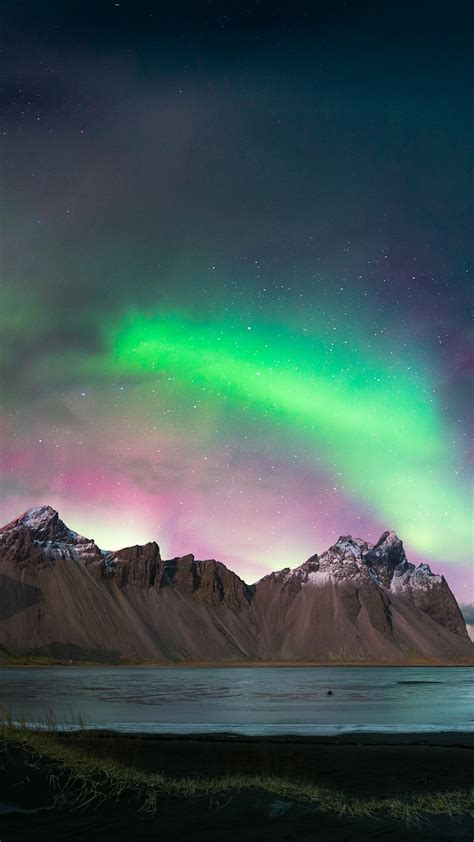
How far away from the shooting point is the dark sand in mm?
12922

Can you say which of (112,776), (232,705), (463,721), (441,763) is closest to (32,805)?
(112,776)

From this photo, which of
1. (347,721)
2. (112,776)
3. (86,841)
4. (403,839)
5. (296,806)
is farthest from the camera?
(347,721)

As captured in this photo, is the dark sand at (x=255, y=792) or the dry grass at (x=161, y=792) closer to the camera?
the dark sand at (x=255, y=792)

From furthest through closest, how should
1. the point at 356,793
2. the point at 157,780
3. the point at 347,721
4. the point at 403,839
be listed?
the point at 347,721, the point at 356,793, the point at 157,780, the point at 403,839

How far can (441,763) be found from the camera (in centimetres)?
2853

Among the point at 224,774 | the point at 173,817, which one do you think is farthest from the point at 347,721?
the point at 173,817

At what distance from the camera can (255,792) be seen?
645 inches

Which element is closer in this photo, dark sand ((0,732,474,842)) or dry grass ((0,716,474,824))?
dark sand ((0,732,474,842))

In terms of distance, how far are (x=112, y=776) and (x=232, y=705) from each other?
195 feet

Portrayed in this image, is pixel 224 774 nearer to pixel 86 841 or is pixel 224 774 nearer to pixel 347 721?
pixel 86 841

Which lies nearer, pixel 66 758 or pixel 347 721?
pixel 66 758

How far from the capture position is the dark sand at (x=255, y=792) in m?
12.9

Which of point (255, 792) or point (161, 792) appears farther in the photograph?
point (255, 792)

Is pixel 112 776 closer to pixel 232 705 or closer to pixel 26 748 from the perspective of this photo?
pixel 26 748
